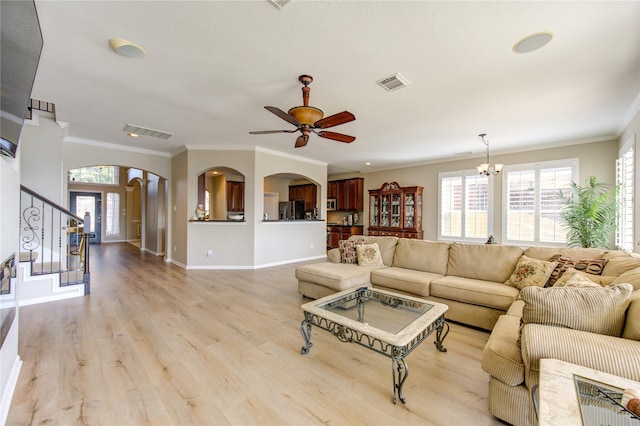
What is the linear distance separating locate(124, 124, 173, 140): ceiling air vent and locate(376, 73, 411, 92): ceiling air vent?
12.7ft

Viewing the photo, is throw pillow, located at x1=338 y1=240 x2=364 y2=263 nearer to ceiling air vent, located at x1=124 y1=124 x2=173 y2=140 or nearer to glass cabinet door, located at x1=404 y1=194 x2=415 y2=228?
glass cabinet door, located at x1=404 y1=194 x2=415 y2=228

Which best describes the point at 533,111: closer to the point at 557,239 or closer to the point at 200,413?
the point at 557,239

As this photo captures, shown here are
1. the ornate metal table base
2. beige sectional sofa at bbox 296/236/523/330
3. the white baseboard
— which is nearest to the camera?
the white baseboard

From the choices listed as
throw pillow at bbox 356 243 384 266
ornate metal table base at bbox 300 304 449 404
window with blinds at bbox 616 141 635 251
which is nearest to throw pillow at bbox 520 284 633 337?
ornate metal table base at bbox 300 304 449 404

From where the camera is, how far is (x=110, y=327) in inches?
112

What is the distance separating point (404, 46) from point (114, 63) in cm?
264

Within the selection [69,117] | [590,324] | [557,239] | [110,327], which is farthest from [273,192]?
[590,324]

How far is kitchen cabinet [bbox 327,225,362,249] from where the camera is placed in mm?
8242

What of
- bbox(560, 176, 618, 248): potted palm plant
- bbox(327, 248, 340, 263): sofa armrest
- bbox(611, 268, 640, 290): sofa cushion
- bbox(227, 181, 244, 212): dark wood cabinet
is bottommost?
bbox(327, 248, 340, 263): sofa armrest

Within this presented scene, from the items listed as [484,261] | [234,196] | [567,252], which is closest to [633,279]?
[567,252]

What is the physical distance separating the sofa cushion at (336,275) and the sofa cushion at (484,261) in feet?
3.76

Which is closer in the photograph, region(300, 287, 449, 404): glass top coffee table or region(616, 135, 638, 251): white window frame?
region(300, 287, 449, 404): glass top coffee table

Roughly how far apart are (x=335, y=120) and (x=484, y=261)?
247cm

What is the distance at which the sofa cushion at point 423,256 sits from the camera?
3658mm
